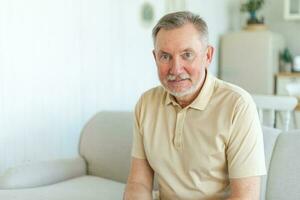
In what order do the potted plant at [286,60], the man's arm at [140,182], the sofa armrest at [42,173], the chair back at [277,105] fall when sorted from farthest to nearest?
1. the potted plant at [286,60]
2. the chair back at [277,105]
3. the sofa armrest at [42,173]
4. the man's arm at [140,182]

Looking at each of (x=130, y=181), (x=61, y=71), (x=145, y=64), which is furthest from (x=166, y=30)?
(x=145, y=64)

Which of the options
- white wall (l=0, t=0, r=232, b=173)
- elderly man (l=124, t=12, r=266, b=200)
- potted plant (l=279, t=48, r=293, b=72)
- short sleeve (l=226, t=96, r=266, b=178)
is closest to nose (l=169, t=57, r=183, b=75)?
elderly man (l=124, t=12, r=266, b=200)

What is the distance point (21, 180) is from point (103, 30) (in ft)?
4.36

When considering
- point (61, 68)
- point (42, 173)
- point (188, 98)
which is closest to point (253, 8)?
point (61, 68)

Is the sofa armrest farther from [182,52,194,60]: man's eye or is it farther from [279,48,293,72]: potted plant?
[279,48,293,72]: potted plant

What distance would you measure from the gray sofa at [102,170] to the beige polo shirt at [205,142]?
0.30 meters

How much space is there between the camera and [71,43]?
2.79 metres

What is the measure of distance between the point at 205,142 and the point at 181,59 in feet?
0.98

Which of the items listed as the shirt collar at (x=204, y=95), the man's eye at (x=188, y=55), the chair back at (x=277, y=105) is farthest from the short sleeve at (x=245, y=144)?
the chair back at (x=277, y=105)

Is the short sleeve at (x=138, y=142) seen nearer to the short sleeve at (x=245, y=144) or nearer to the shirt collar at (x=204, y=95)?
the shirt collar at (x=204, y=95)

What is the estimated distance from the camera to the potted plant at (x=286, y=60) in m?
4.54

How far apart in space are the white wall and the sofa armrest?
0.37m

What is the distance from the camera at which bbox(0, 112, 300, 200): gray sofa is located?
5.45 ft

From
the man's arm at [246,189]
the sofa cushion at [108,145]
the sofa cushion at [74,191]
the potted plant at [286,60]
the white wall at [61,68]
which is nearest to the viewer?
the man's arm at [246,189]
